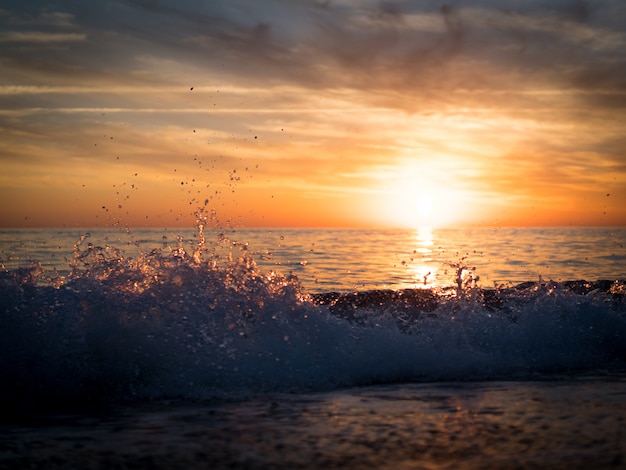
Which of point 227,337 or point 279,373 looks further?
point 227,337

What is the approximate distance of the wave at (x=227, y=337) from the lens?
8.75 metres

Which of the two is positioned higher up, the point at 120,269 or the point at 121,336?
the point at 120,269

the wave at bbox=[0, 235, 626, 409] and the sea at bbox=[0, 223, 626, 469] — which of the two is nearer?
the sea at bbox=[0, 223, 626, 469]

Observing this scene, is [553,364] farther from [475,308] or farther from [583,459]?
[583,459]

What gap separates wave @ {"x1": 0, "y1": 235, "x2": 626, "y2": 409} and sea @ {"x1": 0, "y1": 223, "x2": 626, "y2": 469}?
3 centimetres

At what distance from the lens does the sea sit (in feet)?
19.0

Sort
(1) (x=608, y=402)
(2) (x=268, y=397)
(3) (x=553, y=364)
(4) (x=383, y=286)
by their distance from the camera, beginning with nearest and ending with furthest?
(1) (x=608, y=402), (2) (x=268, y=397), (3) (x=553, y=364), (4) (x=383, y=286)

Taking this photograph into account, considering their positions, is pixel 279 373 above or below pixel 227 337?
below

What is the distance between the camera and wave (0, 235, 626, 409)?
28.7ft

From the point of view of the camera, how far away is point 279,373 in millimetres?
9156

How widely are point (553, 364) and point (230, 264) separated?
5812 millimetres

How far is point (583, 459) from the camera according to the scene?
538cm

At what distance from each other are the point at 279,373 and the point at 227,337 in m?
1.14

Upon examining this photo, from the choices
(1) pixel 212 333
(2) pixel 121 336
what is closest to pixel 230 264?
(1) pixel 212 333
